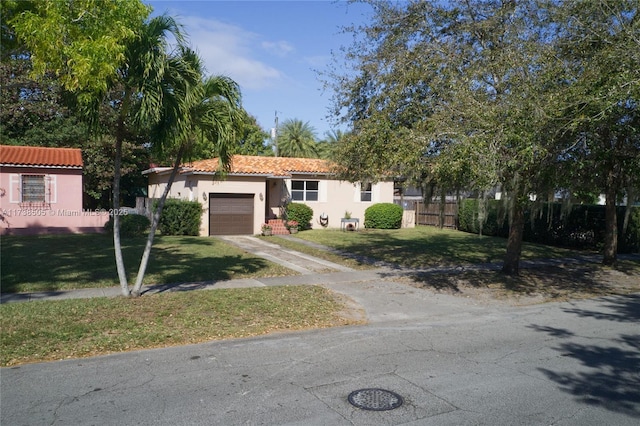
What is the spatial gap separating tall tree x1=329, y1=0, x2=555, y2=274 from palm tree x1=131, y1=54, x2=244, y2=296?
10.1 feet

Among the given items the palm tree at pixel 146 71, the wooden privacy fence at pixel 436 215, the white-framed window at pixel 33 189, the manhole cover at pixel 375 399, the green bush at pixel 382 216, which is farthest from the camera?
the wooden privacy fence at pixel 436 215

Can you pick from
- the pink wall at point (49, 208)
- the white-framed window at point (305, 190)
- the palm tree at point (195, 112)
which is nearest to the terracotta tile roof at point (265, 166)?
the white-framed window at point (305, 190)

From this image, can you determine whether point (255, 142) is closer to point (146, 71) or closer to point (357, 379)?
point (146, 71)

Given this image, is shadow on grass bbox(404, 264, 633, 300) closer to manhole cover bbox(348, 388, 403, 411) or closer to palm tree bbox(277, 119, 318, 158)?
manhole cover bbox(348, 388, 403, 411)

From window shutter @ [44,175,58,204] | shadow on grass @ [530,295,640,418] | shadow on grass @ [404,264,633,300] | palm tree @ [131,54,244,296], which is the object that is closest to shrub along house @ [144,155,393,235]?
window shutter @ [44,175,58,204]

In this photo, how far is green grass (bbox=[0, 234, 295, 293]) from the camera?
11.4 metres

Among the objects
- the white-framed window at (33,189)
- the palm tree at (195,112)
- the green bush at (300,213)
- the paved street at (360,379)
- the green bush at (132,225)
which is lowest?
the paved street at (360,379)

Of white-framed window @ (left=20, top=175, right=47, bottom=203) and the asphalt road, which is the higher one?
white-framed window @ (left=20, top=175, right=47, bottom=203)

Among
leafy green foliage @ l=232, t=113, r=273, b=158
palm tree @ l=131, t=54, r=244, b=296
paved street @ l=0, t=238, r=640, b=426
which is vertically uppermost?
leafy green foliage @ l=232, t=113, r=273, b=158

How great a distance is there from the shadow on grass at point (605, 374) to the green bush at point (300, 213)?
1735cm

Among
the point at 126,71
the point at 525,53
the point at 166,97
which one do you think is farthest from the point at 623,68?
the point at 126,71

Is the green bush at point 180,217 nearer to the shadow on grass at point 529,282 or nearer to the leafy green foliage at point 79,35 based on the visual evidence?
the shadow on grass at point 529,282

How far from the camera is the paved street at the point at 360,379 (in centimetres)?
481

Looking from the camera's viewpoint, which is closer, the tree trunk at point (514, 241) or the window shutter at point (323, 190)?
the tree trunk at point (514, 241)
